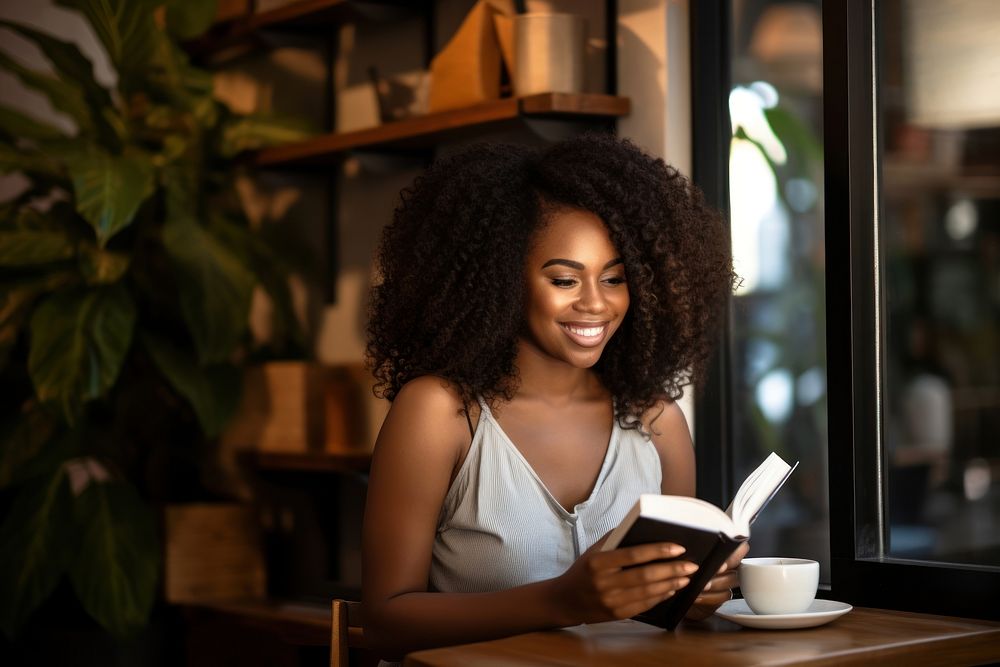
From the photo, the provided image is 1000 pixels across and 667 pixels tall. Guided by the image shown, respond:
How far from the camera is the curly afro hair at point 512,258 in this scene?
1.87 metres

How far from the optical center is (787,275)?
4383 millimetres

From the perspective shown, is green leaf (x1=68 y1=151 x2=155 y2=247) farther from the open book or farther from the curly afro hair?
the open book

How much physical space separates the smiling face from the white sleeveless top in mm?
163

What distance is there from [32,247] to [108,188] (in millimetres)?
263

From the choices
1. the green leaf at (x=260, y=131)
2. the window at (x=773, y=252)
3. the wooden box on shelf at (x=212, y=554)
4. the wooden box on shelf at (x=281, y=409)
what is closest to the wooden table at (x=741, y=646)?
the window at (x=773, y=252)

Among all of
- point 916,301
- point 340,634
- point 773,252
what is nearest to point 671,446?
point 340,634

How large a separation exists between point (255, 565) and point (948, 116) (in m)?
2.24

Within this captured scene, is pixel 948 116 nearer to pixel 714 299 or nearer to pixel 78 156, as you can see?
pixel 714 299

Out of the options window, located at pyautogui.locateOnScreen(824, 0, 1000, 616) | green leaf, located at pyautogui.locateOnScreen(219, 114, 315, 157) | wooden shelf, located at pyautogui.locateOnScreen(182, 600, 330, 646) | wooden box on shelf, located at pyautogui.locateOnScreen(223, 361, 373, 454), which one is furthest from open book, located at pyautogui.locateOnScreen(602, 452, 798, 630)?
green leaf, located at pyautogui.locateOnScreen(219, 114, 315, 157)

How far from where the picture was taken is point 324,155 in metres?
3.11

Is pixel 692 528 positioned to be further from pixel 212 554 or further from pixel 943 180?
pixel 943 180

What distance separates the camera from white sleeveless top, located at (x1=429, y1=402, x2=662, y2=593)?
1.83 metres

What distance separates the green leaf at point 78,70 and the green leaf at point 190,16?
0.25 meters

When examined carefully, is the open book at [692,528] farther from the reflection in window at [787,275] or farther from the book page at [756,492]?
the reflection in window at [787,275]
